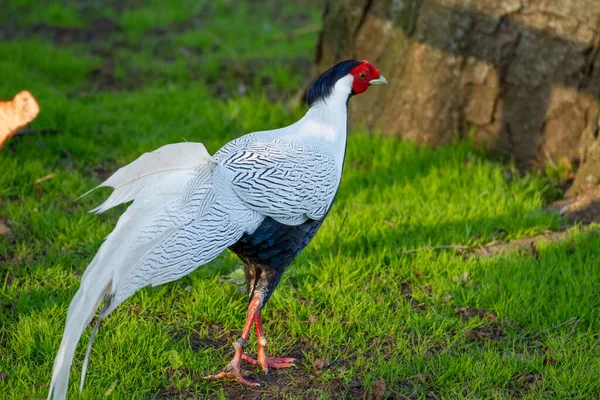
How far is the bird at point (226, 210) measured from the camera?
2865mm

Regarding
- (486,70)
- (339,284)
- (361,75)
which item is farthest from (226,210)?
(486,70)

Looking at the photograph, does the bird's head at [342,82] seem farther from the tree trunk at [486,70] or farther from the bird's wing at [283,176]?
the tree trunk at [486,70]

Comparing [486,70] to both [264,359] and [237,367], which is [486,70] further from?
[237,367]

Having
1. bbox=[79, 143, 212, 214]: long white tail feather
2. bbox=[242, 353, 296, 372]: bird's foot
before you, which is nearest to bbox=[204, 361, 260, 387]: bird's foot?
bbox=[242, 353, 296, 372]: bird's foot

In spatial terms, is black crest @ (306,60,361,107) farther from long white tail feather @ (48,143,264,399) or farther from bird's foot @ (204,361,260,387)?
bird's foot @ (204,361,260,387)

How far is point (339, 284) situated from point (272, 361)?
2.38ft

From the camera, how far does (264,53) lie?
7.87m

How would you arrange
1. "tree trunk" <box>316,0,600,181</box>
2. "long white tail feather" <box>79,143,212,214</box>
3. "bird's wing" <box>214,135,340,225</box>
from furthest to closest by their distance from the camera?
"tree trunk" <box>316,0,600,181</box>, "bird's wing" <box>214,135,340,225</box>, "long white tail feather" <box>79,143,212,214</box>

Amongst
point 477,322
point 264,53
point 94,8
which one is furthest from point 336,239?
point 94,8

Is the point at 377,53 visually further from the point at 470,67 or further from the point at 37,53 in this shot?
the point at 37,53

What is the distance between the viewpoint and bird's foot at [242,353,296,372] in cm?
359

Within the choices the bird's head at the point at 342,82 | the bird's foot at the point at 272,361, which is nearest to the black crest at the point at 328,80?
the bird's head at the point at 342,82

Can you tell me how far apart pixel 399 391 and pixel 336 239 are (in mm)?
1319

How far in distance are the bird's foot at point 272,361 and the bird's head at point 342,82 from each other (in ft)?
4.11
